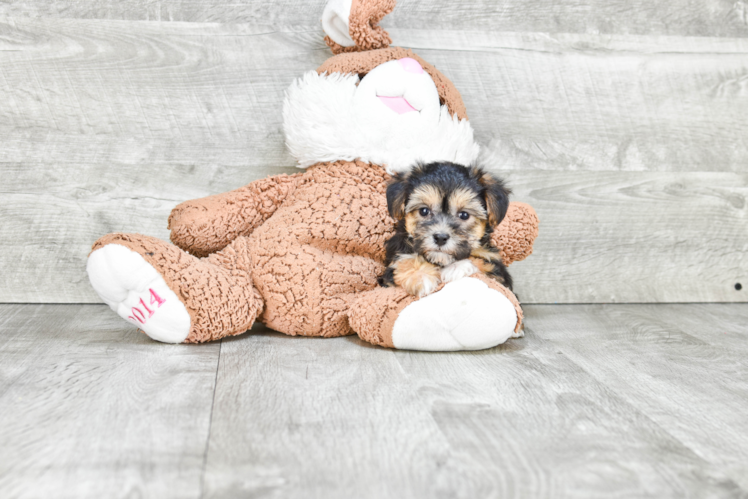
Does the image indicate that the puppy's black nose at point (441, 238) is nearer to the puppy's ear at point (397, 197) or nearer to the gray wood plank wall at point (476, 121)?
the puppy's ear at point (397, 197)

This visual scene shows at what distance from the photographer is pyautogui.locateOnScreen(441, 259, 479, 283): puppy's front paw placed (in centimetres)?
158

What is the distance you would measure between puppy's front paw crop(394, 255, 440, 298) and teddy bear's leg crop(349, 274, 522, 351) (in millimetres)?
25

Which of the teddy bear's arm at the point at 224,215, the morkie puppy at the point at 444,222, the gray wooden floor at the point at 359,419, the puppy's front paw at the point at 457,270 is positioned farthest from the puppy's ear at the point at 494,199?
the teddy bear's arm at the point at 224,215

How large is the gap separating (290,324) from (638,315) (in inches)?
49.6

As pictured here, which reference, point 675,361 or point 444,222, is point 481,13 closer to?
point 444,222

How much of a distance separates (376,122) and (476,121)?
585 millimetres

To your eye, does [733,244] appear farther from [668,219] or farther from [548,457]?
[548,457]

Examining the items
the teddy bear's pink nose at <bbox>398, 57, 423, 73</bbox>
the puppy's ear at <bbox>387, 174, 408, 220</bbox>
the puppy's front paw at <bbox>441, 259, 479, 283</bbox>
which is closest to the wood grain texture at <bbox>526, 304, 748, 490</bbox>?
the puppy's front paw at <bbox>441, 259, 479, 283</bbox>

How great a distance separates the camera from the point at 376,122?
1.76 meters

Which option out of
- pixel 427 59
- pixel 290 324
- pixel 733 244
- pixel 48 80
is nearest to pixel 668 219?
pixel 733 244

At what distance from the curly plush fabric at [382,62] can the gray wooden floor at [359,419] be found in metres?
0.77

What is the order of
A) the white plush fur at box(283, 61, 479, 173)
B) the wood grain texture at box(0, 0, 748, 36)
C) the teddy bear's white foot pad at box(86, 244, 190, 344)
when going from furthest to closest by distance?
the wood grain texture at box(0, 0, 748, 36) < the white plush fur at box(283, 61, 479, 173) < the teddy bear's white foot pad at box(86, 244, 190, 344)

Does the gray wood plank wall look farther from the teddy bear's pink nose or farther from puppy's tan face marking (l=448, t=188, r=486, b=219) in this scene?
puppy's tan face marking (l=448, t=188, r=486, b=219)

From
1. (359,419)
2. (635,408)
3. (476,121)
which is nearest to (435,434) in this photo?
(359,419)
